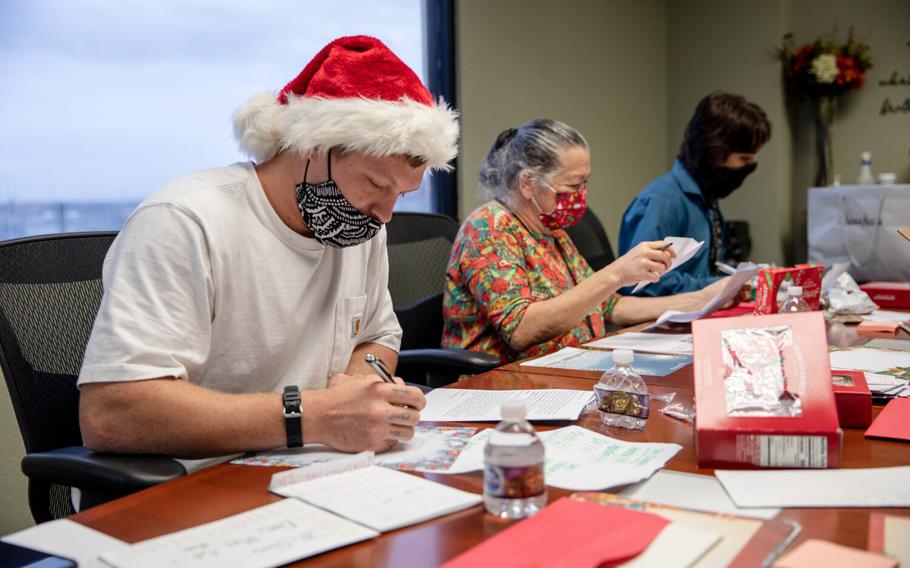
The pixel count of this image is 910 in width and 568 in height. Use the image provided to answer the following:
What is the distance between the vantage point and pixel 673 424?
47.9 inches

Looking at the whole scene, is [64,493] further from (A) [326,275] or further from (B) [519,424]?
(B) [519,424]

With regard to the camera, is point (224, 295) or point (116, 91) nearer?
point (224, 295)

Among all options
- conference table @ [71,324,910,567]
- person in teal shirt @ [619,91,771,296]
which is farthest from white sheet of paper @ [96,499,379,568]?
person in teal shirt @ [619,91,771,296]

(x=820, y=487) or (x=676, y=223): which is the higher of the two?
(x=676, y=223)

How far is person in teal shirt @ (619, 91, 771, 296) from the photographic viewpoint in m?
2.71

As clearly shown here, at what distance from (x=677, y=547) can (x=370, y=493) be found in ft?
1.15

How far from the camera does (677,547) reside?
0.77m

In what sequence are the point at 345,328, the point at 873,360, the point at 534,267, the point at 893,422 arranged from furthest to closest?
the point at 534,267 → the point at 873,360 → the point at 345,328 → the point at 893,422

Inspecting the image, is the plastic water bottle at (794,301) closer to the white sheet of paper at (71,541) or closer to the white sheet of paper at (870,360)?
the white sheet of paper at (870,360)

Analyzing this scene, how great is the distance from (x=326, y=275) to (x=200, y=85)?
1.38m

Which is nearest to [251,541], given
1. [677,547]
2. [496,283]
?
[677,547]

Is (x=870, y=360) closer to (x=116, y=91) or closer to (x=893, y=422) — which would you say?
(x=893, y=422)

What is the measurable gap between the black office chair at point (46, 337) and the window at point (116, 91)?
1002 millimetres

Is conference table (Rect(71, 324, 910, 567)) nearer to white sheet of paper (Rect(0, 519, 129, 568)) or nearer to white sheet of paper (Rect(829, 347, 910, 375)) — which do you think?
white sheet of paper (Rect(0, 519, 129, 568))
